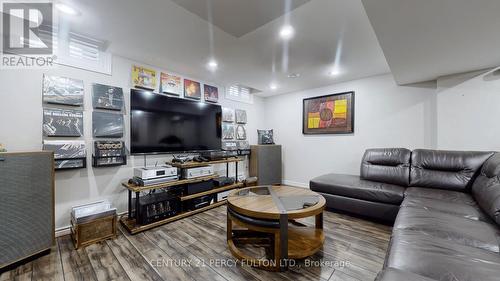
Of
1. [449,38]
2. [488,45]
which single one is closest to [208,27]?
[449,38]

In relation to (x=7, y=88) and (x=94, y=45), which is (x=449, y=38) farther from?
(x=7, y=88)

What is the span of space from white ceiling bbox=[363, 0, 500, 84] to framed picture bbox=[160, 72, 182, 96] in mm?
2673

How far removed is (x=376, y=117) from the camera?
328 centimetres

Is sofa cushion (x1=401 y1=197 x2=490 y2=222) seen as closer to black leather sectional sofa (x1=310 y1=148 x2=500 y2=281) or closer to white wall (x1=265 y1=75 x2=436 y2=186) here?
black leather sectional sofa (x1=310 y1=148 x2=500 y2=281)

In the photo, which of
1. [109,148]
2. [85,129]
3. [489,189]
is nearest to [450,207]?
[489,189]

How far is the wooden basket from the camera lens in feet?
5.94

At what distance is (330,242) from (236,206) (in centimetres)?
107

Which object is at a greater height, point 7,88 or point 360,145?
point 7,88

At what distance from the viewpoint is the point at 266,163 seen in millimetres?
4086

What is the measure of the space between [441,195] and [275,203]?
183cm

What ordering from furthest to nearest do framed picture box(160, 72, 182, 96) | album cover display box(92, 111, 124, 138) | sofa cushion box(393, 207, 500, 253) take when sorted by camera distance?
1. framed picture box(160, 72, 182, 96)
2. album cover display box(92, 111, 124, 138)
3. sofa cushion box(393, 207, 500, 253)

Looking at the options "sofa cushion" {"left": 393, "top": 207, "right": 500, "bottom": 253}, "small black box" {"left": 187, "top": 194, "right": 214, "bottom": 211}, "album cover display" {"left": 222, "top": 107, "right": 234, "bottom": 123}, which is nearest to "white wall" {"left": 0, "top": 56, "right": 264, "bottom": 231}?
"small black box" {"left": 187, "top": 194, "right": 214, "bottom": 211}

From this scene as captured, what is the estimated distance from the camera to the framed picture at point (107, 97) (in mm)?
2264

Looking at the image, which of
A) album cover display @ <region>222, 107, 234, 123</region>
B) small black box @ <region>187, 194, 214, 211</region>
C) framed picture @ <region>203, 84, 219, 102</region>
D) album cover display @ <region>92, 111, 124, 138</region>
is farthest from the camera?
album cover display @ <region>222, 107, 234, 123</region>
